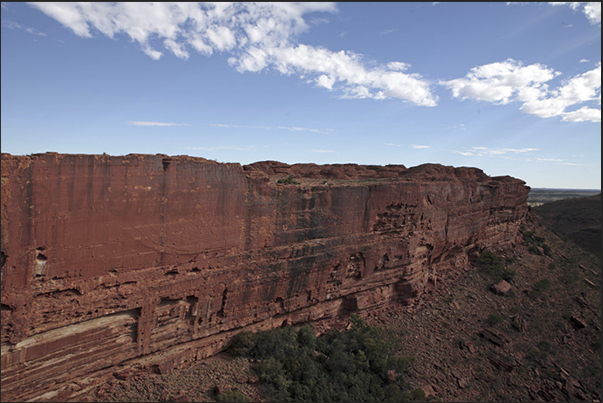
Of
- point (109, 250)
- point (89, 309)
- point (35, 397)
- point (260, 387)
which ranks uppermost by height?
point (109, 250)

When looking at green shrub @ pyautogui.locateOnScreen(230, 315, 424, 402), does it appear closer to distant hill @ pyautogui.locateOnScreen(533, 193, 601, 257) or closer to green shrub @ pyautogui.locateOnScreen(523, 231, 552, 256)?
green shrub @ pyautogui.locateOnScreen(523, 231, 552, 256)

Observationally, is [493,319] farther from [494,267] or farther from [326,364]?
[326,364]

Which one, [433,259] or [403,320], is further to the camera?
[433,259]

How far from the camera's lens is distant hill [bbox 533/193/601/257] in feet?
120

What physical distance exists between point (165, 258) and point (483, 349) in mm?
14559

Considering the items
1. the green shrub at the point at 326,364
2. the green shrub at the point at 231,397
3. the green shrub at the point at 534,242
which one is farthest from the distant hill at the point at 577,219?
the green shrub at the point at 231,397

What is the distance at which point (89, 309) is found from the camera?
9.05 meters

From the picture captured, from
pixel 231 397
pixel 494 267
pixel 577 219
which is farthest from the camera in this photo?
pixel 577 219

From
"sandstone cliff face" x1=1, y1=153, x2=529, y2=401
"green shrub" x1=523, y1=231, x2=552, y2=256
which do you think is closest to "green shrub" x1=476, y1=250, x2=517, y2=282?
"green shrub" x1=523, y1=231, x2=552, y2=256

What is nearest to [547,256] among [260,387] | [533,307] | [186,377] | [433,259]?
[533,307]

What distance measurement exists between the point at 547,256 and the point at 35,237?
3120cm

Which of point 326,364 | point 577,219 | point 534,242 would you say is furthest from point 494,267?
point 577,219

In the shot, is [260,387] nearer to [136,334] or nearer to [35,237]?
[136,334]

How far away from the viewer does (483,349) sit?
15773mm
